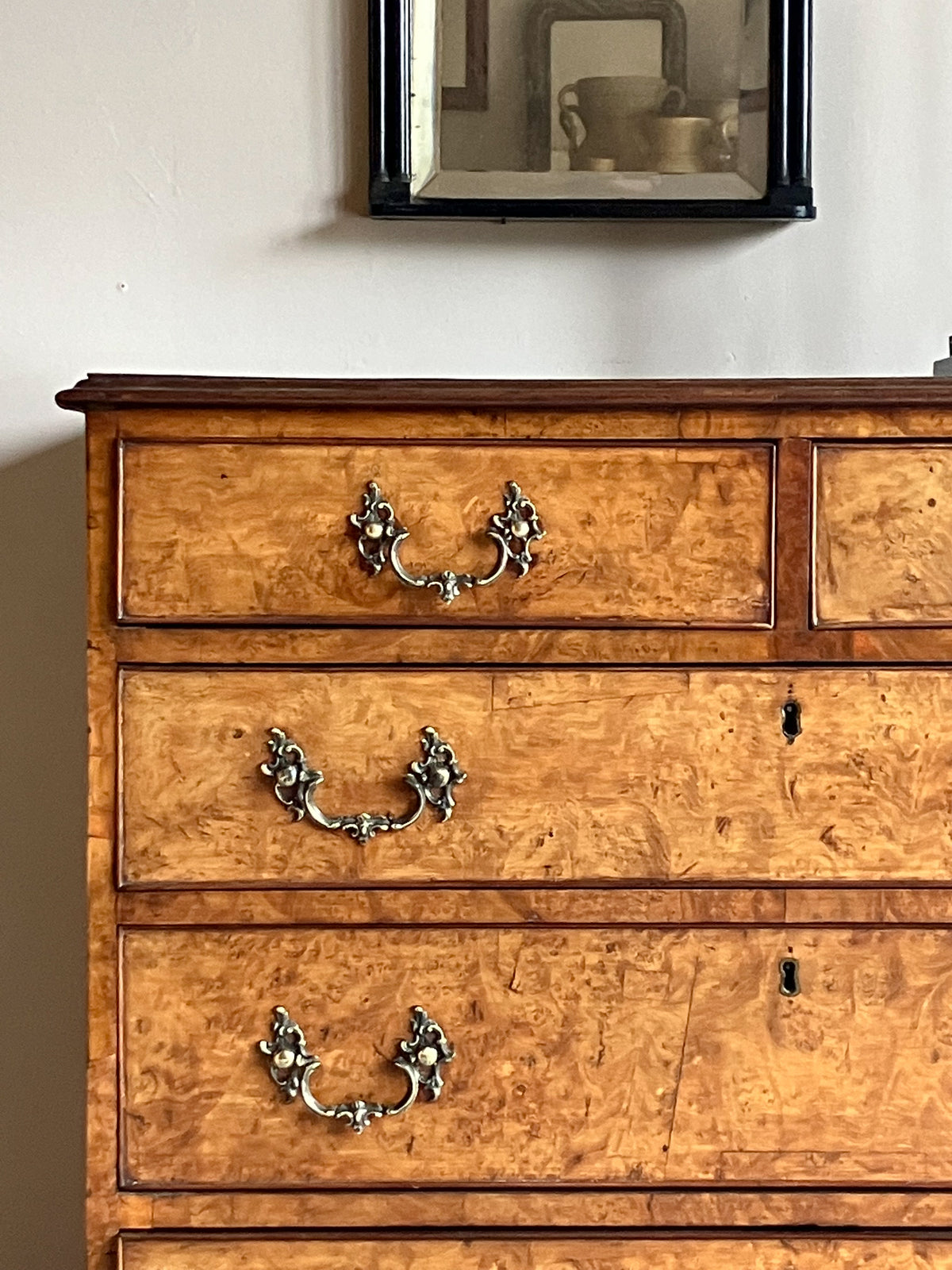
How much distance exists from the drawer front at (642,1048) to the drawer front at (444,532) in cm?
28

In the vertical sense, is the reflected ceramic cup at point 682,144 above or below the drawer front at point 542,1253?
above

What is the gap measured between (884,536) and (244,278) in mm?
864

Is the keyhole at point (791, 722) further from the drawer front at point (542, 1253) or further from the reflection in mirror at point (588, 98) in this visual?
the reflection in mirror at point (588, 98)

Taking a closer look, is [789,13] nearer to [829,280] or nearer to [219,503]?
[829,280]

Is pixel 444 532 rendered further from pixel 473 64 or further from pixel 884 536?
pixel 473 64

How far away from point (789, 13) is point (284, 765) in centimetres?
110

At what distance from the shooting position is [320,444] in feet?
3.65

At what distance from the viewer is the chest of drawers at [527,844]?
1.11 metres

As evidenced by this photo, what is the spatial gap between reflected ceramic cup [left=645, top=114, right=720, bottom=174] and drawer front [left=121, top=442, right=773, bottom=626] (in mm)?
614

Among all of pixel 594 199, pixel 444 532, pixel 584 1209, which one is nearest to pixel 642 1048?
pixel 584 1209

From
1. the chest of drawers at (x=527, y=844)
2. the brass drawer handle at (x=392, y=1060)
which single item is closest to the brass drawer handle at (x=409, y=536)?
the chest of drawers at (x=527, y=844)

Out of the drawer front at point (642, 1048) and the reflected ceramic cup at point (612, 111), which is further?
the reflected ceramic cup at point (612, 111)

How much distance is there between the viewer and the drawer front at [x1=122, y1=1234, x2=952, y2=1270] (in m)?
1.13

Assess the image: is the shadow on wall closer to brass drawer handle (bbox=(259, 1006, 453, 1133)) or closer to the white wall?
the white wall
